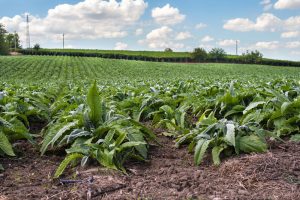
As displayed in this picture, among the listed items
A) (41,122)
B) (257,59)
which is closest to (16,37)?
(257,59)

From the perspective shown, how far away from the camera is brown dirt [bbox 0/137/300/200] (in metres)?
2.36

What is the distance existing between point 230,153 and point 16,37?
434 feet

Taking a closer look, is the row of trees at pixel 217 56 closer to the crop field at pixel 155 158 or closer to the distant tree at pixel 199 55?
the distant tree at pixel 199 55

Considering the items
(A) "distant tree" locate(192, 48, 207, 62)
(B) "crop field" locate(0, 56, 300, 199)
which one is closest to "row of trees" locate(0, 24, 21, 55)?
(A) "distant tree" locate(192, 48, 207, 62)

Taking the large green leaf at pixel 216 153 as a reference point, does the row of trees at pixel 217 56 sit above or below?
above

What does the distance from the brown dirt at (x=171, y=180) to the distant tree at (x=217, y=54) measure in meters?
81.6

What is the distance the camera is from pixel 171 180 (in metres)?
2.62

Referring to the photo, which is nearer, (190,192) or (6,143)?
(190,192)

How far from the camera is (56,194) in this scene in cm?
244

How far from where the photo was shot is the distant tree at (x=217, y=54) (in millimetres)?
83137

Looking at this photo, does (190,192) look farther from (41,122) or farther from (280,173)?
(41,122)

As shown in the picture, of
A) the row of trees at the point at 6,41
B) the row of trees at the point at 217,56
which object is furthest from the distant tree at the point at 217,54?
the row of trees at the point at 6,41

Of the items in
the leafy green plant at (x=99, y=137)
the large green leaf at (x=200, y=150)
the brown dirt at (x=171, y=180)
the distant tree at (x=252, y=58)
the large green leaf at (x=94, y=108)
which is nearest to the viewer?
the brown dirt at (x=171, y=180)

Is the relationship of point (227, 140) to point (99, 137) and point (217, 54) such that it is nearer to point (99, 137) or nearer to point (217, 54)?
point (99, 137)
